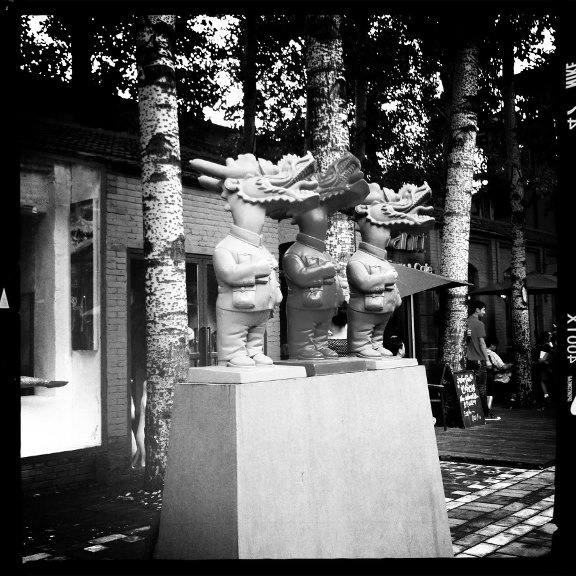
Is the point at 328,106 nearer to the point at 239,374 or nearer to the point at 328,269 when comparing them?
the point at 328,269

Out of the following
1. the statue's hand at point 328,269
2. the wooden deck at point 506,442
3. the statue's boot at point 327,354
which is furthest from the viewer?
the wooden deck at point 506,442

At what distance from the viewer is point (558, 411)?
378 cm

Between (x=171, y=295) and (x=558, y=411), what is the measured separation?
138 inches

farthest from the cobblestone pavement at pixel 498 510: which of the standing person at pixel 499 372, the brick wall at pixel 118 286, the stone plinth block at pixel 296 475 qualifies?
the standing person at pixel 499 372

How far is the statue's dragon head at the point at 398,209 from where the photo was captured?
4.59m

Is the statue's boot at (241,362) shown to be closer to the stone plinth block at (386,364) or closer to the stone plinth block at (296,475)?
the stone plinth block at (296,475)

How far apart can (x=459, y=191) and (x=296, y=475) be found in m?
7.05

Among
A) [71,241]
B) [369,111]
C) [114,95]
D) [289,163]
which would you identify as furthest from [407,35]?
[289,163]

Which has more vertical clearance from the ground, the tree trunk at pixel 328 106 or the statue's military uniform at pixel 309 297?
the tree trunk at pixel 328 106

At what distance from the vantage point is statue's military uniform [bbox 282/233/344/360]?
4043mm

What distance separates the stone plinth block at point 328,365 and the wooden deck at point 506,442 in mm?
4072

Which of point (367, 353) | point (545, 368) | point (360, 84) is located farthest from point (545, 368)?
point (367, 353)

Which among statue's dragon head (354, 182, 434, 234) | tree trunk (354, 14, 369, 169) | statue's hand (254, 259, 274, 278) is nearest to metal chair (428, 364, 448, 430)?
tree trunk (354, 14, 369, 169)

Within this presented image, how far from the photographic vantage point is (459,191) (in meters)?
9.68
